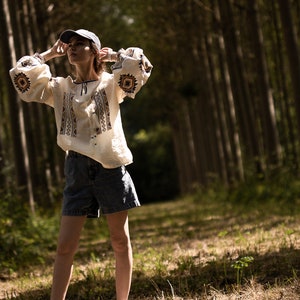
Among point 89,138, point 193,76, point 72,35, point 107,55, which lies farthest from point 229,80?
point 89,138

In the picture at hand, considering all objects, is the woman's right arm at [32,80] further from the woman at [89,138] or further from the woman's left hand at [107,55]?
the woman's left hand at [107,55]

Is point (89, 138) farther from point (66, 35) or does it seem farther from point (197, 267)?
point (197, 267)

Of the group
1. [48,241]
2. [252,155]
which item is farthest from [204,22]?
[48,241]

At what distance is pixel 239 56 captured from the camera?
15383 millimetres

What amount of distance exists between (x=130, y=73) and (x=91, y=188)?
0.80 metres

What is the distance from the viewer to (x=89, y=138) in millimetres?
4254

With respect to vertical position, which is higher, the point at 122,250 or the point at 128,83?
the point at 128,83

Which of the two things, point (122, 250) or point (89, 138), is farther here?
point (122, 250)

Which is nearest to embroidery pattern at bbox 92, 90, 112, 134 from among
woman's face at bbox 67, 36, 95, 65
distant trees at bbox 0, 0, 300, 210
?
woman's face at bbox 67, 36, 95, 65

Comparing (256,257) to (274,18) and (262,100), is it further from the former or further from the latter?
(274,18)

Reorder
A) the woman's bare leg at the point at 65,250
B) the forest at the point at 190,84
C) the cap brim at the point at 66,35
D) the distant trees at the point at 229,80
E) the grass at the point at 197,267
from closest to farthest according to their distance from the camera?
the woman's bare leg at the point at 65,250 → the cap brim at the point at 66,35 → the grass at the point at 197,267 → the forest at the point at 190,84 → the distant trees at the point at 229,80

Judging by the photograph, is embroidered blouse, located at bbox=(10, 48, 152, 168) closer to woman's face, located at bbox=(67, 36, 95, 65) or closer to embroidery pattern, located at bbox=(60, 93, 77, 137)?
embroidery pattern, located at bbox=(60, 93, 77, 137)

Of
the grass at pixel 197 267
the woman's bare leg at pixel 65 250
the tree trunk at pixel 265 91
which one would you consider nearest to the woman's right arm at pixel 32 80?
the woman's bare leg at pixel 65 250

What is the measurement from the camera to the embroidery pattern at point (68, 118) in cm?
431
